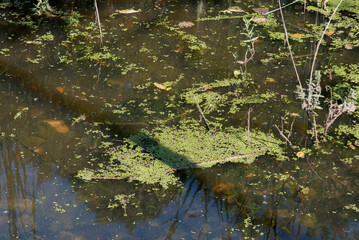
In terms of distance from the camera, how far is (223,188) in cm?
247

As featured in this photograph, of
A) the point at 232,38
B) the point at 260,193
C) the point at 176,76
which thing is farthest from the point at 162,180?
the point at 232,38

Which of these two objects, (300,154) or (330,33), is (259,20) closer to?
(330,33)

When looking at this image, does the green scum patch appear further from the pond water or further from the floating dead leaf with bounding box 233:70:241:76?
the floating dead leaf with bounding box 233:70:241:76

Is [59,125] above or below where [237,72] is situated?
below

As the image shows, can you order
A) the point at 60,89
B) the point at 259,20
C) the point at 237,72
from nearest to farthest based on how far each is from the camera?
the point at 60,89 < the point at 237,72 < the point at 259,20

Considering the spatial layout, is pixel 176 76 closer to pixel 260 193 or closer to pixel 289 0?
pixel 260 193

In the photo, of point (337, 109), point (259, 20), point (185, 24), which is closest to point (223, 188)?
point (337, 109)

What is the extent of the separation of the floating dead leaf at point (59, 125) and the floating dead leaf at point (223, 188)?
1.05 m

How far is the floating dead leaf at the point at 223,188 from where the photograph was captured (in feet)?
8.02

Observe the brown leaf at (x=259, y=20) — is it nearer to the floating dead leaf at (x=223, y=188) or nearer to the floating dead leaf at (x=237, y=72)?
the floating dead leaf at (x=237, y=72)

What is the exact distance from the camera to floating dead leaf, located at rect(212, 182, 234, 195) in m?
2.44

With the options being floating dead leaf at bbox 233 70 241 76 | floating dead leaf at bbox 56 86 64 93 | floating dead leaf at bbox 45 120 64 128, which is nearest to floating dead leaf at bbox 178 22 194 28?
floating dead leaf at bbox 233 70 241 76

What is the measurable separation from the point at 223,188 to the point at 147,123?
749 millimetres

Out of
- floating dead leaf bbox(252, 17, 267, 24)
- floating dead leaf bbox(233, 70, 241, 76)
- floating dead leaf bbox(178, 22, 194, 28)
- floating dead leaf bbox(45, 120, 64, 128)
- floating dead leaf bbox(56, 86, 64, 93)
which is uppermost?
floating dead leaf bbox(252, 17, 267, 24)
